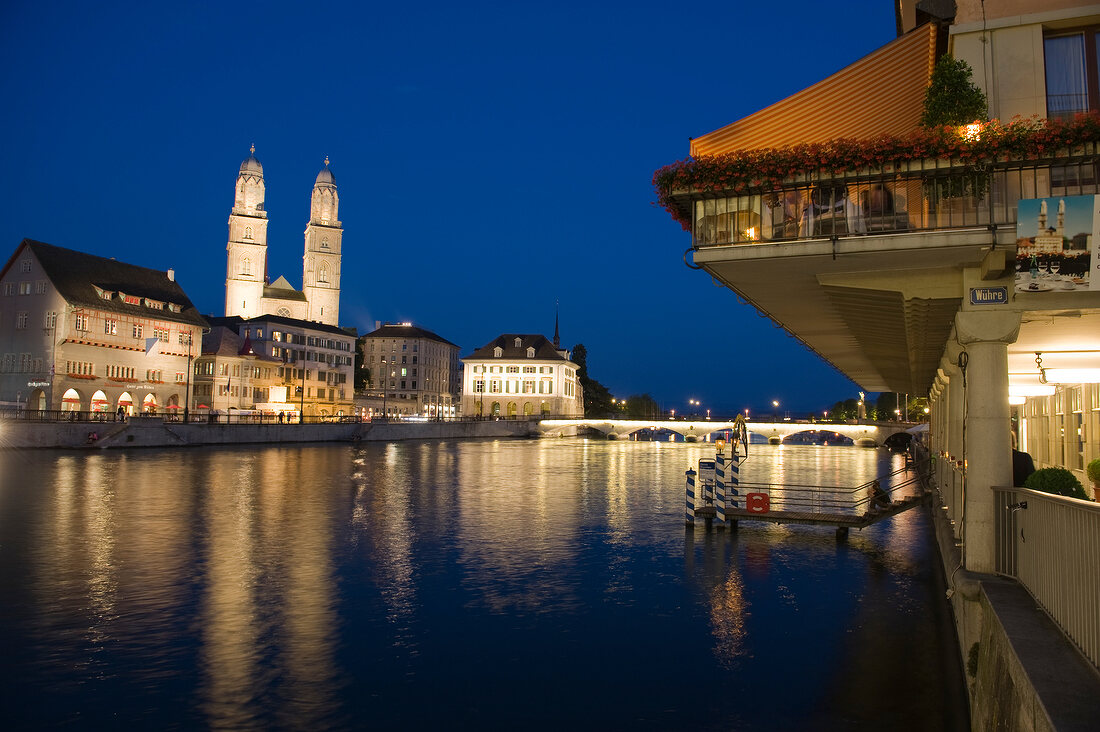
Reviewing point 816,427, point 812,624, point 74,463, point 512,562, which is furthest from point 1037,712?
point 816,427

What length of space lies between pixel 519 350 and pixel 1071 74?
406 feet

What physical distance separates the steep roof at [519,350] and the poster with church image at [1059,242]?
401ft

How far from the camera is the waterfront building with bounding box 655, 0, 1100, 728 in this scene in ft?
32.7

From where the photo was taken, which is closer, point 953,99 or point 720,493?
point 953,99

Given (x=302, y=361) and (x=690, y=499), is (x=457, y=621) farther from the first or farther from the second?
(x=302, y=361)

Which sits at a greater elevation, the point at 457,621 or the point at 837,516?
the point at 837,516

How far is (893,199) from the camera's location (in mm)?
11195

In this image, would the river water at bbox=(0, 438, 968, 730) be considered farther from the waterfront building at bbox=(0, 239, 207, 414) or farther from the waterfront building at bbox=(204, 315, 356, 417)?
the waterfront building at bbox=(204, 315, 356, 417)

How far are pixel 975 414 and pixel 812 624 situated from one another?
6205mm

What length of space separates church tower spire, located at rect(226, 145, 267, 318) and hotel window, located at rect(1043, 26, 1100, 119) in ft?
483

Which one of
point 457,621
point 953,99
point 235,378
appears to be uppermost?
point 235,378

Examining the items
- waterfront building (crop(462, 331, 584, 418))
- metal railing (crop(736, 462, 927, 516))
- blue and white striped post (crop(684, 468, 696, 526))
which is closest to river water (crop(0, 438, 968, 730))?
blue and white striped post (crop(684, 468, 696, 526))

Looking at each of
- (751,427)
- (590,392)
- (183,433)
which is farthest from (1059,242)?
(590,392)

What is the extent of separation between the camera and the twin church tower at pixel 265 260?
147m
